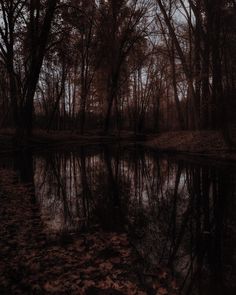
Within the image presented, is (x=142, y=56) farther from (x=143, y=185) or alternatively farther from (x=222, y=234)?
(x=222, y=234)

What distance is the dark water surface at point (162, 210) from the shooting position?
447cm

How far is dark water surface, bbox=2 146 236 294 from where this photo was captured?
4.47 metres

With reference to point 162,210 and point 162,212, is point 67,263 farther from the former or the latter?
point 162,210

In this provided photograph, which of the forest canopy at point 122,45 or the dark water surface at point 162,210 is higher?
the forest canopy at point 122,45

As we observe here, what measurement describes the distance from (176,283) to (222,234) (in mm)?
2100

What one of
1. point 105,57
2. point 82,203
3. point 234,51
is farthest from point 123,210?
point 105,57

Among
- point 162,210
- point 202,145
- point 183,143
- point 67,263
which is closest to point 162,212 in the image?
point 162,210

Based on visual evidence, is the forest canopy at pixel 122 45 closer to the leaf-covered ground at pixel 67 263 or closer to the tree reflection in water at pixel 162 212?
the tree reflection in water at pixel 162 212

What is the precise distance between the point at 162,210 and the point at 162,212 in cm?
16

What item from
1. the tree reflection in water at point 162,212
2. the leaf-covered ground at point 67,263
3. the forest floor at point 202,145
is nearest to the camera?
the leaf-covered ground at point 67,263

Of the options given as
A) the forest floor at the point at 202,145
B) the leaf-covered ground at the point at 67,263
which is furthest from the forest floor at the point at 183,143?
the leaf-covered ground at the point at 67,263

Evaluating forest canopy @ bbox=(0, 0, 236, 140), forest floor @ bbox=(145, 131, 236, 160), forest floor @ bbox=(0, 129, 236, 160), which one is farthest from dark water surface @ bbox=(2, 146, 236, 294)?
forest canopy @ bbox=(0, 0, 236, 140)

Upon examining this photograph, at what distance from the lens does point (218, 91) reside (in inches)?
650

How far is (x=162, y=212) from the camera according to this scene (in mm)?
7043
